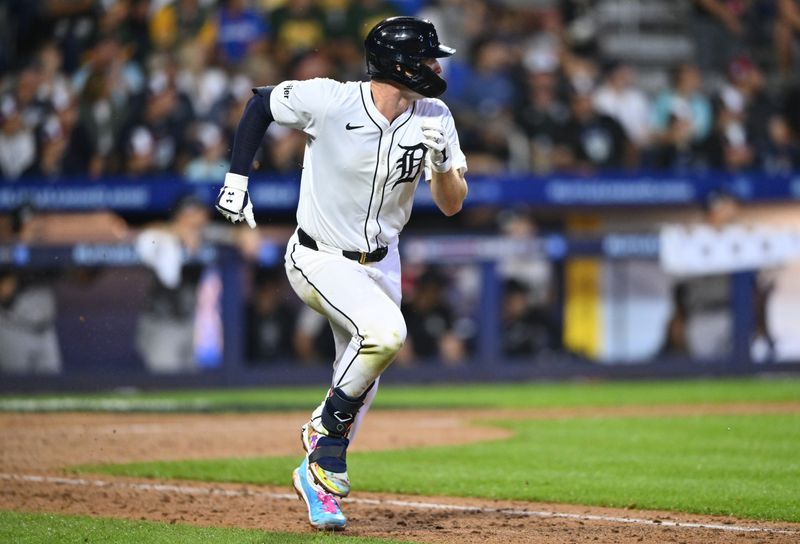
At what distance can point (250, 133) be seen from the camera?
5.71 meters

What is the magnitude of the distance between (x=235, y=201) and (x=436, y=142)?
2.92 feet

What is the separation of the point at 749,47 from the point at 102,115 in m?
8.98

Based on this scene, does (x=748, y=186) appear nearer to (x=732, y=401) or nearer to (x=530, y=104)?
(x=530, y=104)

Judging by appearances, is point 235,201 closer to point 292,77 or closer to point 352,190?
point 352,190

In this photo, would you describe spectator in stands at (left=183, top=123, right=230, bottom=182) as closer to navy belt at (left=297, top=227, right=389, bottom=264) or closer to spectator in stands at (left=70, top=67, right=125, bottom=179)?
spectator in stands at (left=70, top=67, right=125, bottom=179)

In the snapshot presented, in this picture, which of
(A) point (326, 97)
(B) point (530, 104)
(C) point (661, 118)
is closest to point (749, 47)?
(C) point (661, 118)

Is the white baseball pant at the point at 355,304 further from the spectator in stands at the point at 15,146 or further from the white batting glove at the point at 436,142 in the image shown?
the spectator in stands at the point at 15,146

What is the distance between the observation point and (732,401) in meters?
11.8

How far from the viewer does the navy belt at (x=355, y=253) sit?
18.7ft

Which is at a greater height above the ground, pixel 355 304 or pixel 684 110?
pixel 684 110

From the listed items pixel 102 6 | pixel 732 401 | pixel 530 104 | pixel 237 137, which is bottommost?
pixel 732 401

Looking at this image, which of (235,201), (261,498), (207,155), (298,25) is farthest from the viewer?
(298,25)

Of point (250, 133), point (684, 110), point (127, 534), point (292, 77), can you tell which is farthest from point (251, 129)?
point (684, 110)

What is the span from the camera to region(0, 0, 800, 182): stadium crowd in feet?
46.7
